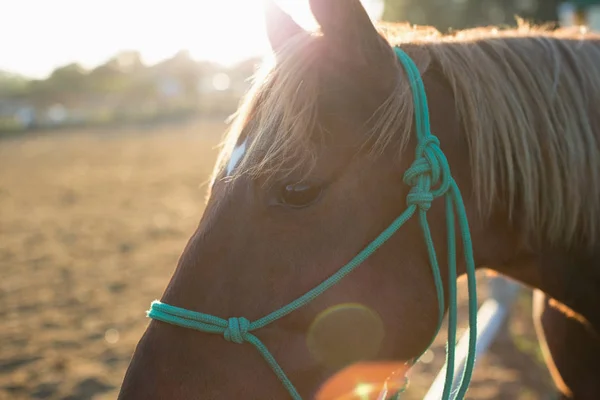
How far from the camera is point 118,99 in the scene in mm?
61562

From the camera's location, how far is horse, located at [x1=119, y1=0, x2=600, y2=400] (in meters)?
1.21

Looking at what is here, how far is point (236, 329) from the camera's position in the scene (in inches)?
46.9

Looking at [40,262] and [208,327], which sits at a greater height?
[40,262]

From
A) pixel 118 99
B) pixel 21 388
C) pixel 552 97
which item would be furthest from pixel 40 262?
pixel 118 99

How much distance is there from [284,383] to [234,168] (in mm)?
558

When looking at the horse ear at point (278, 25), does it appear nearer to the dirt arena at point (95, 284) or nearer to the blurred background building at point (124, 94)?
the dirt arena at point (95, 284)

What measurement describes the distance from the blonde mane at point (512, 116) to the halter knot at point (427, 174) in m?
0.07

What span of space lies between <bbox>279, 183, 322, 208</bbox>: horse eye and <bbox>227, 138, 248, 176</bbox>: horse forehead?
15cm

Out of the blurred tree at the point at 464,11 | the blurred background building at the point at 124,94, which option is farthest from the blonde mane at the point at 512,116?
the blurred background building at the point at 124,94

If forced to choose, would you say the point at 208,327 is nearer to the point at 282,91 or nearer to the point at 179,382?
the point at 179,382

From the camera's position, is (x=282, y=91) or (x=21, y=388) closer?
(x=282, y=91)

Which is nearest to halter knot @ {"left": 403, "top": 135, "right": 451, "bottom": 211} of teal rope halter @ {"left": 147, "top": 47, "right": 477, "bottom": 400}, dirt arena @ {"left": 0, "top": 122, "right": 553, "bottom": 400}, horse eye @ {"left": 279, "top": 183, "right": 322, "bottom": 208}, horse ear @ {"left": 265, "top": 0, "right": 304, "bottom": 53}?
teal rope halter @ {"left": 147, "top": 47, "right": 477, "bottom": 400}

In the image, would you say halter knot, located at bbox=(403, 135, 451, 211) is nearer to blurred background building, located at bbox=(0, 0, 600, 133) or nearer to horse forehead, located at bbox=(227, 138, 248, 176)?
horse forehead, located at bbox=(227, 138, 248, 176)

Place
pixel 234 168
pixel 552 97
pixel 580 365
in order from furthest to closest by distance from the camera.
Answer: pixel 580 365 → pixel 552 97 → pixel 234 168
